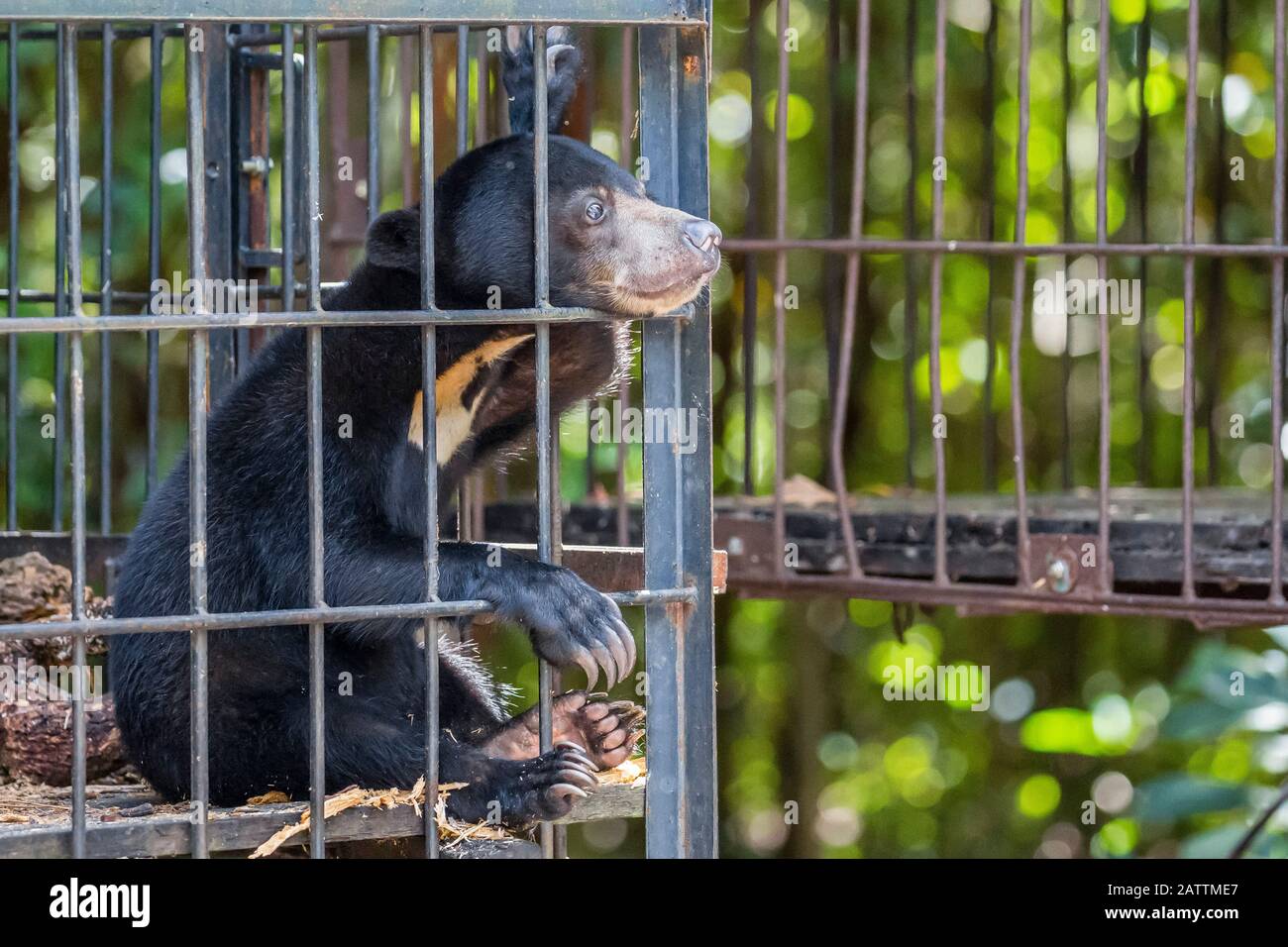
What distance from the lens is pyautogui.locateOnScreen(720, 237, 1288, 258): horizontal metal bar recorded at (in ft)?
15.0

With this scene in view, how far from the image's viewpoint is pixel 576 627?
2828 millimetres

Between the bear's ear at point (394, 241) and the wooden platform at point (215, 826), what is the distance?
1161 millimetres

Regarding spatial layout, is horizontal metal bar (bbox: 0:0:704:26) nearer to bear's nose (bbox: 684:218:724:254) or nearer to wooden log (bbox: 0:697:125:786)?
bear's nose (bbox: 684:218:724:254)

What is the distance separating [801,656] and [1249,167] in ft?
10.7

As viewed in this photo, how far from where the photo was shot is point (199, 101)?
257 cm

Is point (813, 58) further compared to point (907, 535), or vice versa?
point (813, 58)

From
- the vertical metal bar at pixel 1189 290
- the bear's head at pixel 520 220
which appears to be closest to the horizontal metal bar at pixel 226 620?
the bear's head at pixel 520 220

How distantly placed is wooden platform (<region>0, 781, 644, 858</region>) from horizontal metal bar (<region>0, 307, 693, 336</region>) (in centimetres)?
86

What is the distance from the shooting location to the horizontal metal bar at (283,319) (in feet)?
8.04

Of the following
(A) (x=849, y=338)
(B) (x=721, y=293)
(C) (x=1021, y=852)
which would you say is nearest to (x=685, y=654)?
(A) (x=849, y=338)

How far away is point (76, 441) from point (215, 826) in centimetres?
81

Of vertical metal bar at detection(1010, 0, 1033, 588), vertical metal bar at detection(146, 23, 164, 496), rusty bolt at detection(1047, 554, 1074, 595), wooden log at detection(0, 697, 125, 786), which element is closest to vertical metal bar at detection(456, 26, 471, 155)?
vertical metal bar at detection(146, 23, 164, 496)

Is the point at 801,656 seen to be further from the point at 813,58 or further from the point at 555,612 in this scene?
the point at 555,612
